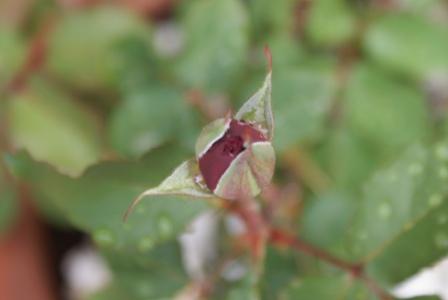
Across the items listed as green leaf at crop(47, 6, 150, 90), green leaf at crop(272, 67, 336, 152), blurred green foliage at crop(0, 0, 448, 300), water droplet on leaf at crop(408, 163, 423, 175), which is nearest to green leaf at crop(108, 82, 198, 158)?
blurred green foliage at crop(0, 0, 448, 300)

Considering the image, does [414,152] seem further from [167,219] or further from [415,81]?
[415,81]

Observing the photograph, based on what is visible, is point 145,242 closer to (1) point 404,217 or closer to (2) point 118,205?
(2) point 118,205

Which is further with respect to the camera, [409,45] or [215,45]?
[409,45]

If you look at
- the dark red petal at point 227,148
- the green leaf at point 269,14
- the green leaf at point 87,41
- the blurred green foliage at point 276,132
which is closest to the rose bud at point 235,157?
the dark red petal at point 227,148

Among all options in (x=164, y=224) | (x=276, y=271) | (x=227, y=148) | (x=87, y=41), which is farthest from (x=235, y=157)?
(x=87, y=41)

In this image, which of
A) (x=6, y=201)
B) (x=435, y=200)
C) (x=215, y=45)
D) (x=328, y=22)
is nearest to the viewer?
(x=435, y=200)

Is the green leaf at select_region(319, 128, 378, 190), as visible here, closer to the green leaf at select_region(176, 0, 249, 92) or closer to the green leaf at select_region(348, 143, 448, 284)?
the green leaf at select_region(176, 0, 249, 92)

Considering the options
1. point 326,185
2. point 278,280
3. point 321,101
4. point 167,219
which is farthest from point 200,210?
point 326,185
